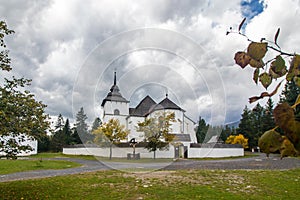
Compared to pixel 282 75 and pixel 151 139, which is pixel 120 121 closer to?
pixel 151 139

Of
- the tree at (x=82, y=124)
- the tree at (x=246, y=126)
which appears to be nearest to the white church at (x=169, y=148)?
the tree at (x=82, y=124)

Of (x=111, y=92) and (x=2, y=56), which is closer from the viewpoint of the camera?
(x=2, y=56)

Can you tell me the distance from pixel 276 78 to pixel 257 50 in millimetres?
167

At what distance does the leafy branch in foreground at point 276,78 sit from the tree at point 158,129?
650 inches

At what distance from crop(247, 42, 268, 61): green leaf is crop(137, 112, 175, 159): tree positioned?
54.4 feet

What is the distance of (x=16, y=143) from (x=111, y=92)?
4.09 m

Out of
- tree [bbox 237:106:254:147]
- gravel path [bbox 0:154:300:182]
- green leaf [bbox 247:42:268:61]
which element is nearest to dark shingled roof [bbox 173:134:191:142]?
gravel path [bbox 0:154:300:182]

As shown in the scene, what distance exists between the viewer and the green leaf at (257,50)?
73 centimetres

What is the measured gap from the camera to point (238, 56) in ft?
2.63

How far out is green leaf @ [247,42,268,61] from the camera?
0.73 m

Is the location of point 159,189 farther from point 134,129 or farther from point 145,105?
point 134,129

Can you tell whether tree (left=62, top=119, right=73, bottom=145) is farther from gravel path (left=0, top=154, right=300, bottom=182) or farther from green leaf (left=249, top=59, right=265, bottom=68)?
green leaf (left=249, top=59, right=265, bottom=68)

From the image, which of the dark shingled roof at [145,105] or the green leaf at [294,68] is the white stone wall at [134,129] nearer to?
the dark shingled roof at [145,105]

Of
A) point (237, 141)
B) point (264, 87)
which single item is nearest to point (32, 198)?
point (264, 87)
